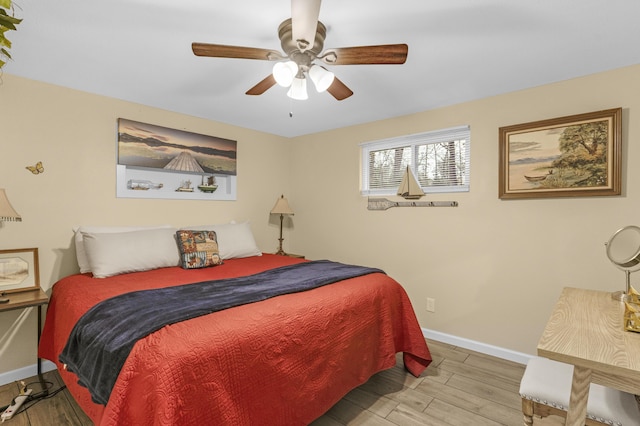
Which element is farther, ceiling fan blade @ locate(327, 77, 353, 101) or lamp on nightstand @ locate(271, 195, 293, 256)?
lamp on nightstand @ locate(271, 195, 293, 256)

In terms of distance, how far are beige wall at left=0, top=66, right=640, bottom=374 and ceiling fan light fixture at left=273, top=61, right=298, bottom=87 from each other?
6.41 feet

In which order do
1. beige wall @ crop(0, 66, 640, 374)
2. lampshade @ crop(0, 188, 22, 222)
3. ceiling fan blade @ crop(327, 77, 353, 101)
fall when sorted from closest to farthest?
ceiling fan blade @ crop(327, 77, 353, 101) → lampshade @ crop(0, 188, 22, 222) → beige wall @ crop(0, 66, 640, 374)

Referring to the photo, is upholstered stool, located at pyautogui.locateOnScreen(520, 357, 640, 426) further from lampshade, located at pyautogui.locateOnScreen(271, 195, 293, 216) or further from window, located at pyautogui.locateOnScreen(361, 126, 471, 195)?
lampshade, located at pyautogui.locateOnScreen(271, 195, 293, 216)

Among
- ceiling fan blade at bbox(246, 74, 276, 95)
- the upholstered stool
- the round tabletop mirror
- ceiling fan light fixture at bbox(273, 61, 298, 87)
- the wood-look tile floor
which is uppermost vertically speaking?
ceiling fan blade at bbox(246, 74, 276, 95)

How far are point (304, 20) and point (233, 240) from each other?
2.28m

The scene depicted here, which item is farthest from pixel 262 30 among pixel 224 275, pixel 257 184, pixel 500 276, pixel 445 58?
pixel 500 276

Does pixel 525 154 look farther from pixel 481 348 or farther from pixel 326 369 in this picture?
pixel 326 369

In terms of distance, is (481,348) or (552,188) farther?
(481,348)

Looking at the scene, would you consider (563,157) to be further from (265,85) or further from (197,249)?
(197,249)

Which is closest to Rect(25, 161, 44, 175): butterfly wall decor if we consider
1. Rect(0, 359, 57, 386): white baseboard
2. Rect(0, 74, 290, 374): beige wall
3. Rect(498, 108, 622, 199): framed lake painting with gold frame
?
Rect(0, 74, 290, 374): beige wall

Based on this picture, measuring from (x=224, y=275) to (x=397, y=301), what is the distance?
4.37ft

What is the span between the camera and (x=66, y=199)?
2.69 metres

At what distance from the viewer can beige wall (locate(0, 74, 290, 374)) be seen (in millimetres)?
2432

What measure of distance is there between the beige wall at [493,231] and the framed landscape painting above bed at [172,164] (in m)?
1.35
